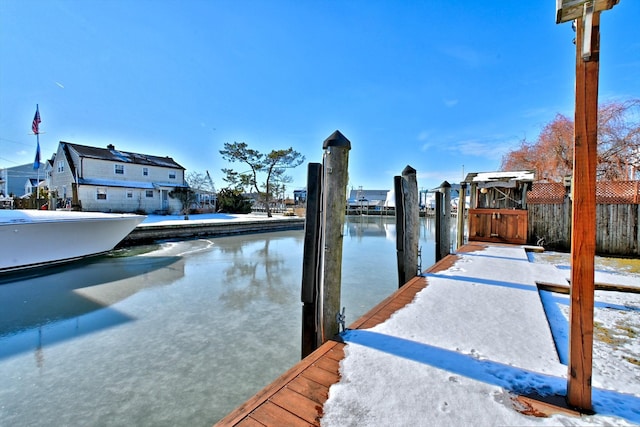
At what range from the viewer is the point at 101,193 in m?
17.6

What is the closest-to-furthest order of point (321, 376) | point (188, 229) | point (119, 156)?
point (321, 376), point (188, 229), point (119, 156)

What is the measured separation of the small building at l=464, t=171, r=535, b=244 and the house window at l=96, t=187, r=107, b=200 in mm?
19826

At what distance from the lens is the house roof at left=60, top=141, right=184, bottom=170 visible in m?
18.2

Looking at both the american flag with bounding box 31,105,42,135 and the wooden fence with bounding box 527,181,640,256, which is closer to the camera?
the wooden fence with bounding box 527,181,640,256

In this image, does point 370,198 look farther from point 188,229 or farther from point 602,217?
point 602,217

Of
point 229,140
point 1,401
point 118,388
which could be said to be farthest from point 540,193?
point 229,140

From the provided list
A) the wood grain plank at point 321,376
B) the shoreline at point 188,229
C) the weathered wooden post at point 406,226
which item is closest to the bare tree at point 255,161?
the shoreline at point 188,229

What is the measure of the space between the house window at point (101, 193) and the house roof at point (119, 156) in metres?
2.17

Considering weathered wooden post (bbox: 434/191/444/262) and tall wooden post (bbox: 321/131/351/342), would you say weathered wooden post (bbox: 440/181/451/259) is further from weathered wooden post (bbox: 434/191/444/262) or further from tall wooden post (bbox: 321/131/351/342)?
tall wooden post (bbox: 321/131/351/342)

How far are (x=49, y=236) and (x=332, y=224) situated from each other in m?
7.95

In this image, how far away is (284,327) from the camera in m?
3.69

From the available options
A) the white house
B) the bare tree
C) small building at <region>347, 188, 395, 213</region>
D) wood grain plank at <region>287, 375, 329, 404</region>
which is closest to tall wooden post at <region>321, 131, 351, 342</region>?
wood grain plank at <region>287, 375, 329, 404</region>

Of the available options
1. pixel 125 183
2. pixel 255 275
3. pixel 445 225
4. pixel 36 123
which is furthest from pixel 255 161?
pixel 445 225

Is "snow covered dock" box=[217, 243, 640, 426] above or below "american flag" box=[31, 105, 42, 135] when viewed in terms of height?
below
